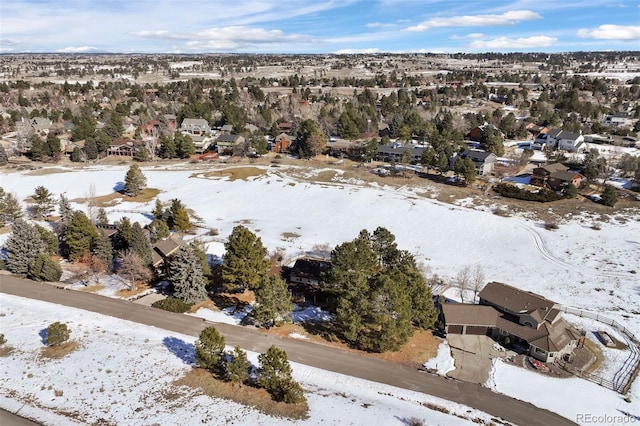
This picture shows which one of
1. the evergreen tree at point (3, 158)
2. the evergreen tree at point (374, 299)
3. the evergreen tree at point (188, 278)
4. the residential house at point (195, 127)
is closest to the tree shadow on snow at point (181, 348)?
the evergreen tree at point (188, 278)

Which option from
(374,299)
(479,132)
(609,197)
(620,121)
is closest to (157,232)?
(374,299)

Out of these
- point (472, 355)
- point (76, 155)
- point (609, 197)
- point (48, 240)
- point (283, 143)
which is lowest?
point (472, 355)

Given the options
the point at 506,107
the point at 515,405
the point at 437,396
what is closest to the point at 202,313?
the point at 437,396

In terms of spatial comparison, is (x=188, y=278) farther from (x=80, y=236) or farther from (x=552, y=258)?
(x=552, y=258)

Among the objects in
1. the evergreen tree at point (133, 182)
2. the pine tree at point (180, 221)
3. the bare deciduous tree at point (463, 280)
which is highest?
the evergreen tree at point (133, 182)

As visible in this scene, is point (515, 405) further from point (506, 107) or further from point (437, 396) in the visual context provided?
point (506, 107)

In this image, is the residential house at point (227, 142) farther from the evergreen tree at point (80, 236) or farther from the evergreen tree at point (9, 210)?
the evergreen tree at point (80, 236)
